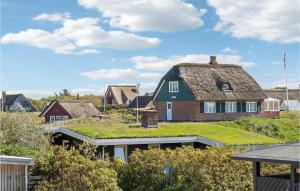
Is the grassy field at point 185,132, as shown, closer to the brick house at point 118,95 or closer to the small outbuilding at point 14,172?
the small outbuilding at point 14,172

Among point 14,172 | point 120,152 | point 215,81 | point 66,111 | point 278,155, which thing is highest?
point 215,81

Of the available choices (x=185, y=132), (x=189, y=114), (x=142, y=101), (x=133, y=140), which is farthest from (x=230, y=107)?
Answer: (x=142, y=101)

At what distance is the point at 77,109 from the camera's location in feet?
176

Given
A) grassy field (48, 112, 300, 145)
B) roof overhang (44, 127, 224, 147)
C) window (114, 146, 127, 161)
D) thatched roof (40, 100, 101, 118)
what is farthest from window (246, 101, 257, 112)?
window (114, 146, 127, 161)

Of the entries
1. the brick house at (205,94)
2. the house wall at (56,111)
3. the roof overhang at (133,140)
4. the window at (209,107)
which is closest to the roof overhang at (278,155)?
the roof overhang at (133,140)

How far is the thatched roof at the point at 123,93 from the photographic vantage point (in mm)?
75625

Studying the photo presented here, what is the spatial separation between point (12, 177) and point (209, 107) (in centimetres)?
2614

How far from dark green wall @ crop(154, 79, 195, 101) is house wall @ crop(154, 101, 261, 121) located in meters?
0.34

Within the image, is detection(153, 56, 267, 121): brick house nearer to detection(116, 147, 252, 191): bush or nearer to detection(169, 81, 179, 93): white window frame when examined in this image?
detection(169, 81, 179, 93): white window frame

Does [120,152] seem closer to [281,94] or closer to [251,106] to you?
[251,106]

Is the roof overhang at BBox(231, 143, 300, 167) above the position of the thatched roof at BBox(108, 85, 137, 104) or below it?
below

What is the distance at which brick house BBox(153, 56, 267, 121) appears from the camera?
146 feet

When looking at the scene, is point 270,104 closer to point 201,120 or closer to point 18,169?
point 201,120

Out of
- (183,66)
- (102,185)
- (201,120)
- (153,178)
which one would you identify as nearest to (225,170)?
(153,178)
